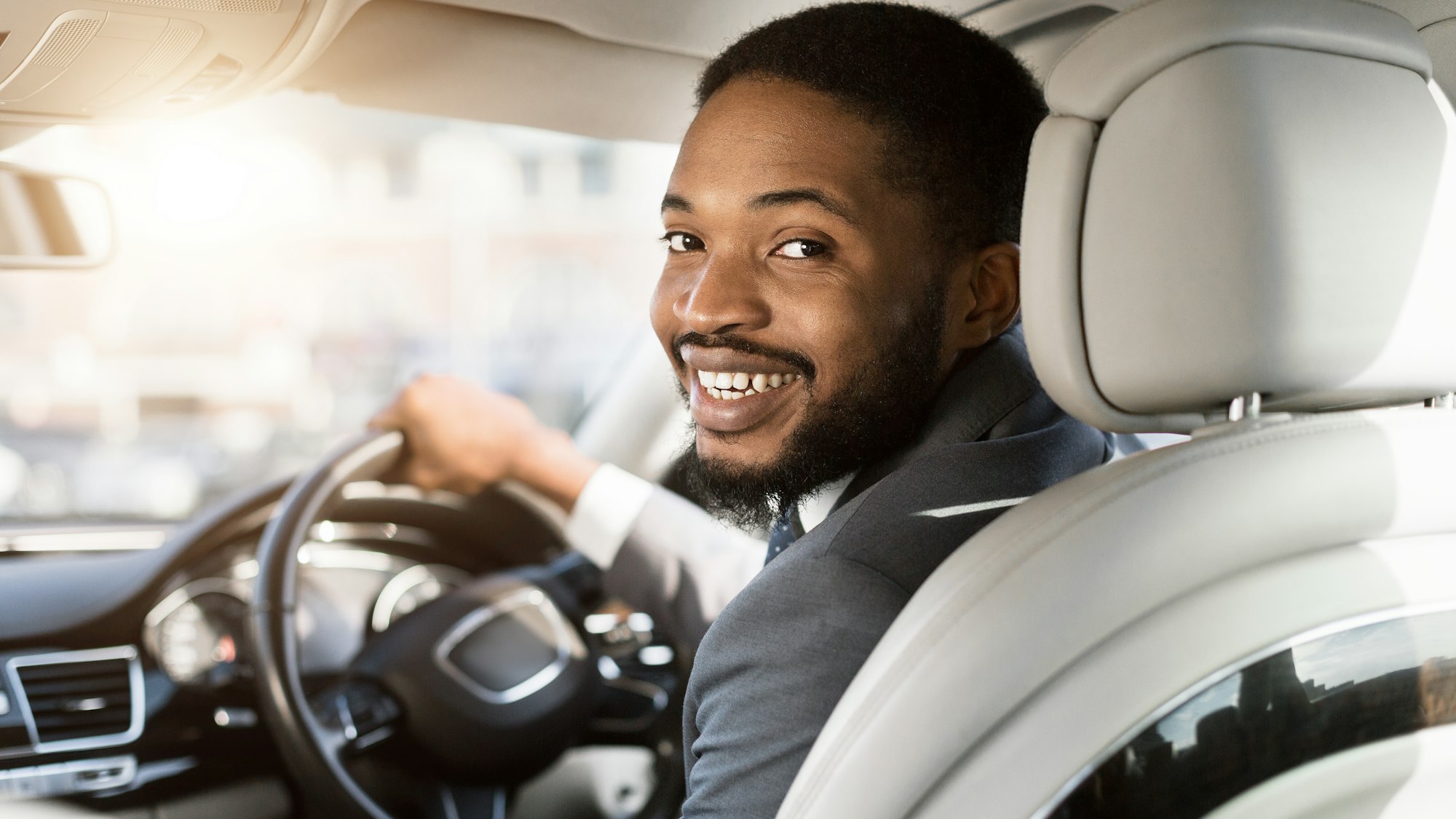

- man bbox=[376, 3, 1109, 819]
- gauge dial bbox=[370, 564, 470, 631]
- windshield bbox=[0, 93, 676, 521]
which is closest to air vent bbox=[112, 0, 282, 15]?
man bbox=[376, 3, 1109, 819]

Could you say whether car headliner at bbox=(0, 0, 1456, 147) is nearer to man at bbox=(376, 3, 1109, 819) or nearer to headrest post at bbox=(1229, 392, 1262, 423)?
man at bbox=(376, 3, 1109, 819)

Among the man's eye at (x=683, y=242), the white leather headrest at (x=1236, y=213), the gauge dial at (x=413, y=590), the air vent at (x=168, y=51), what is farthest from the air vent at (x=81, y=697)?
the white leather headrest at (x=1236, y=213)

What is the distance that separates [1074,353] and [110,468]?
11719 millimetres

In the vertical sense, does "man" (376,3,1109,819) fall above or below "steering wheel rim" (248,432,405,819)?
above

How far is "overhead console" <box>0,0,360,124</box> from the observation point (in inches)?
56.0

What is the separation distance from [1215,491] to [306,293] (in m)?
15.0

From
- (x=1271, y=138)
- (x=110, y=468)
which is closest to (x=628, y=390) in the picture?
(x=1271, y=138)

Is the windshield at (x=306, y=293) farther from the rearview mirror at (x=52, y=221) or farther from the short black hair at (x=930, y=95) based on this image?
the short black hair at (x=930, y=95)

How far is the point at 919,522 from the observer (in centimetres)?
105

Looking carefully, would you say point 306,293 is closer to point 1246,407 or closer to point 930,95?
point 930,95

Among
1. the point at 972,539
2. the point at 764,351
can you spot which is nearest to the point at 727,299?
the point at 764,351

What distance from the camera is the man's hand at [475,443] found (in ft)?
8.73

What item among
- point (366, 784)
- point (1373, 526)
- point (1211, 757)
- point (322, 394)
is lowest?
point (366, 784)

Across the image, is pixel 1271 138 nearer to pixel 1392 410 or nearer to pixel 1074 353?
pixel 1074 353
